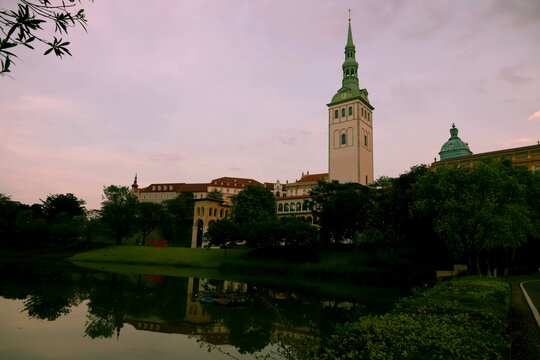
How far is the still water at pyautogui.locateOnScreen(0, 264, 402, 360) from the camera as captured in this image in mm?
13188

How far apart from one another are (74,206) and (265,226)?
6327 cm

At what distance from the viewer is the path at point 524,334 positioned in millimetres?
8391

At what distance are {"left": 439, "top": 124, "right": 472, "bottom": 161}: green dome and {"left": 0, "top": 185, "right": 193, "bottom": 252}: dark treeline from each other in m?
79.3

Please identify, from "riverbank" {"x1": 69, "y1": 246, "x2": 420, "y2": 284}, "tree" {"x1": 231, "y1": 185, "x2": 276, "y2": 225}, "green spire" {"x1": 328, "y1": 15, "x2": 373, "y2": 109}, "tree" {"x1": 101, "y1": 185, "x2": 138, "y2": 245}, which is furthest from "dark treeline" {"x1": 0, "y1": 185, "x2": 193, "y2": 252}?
"green spire" {"x1": 328, "y1": 15, "x2": 373, "y2": 109}

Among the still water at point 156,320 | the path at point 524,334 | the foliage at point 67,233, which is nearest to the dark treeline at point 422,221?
the still water at point 156,320

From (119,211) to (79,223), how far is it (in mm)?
8119

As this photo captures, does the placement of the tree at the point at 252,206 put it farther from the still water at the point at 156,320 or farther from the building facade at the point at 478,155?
the building facade at the point at 478,155

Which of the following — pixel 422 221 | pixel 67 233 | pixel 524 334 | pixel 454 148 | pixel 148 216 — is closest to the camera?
pixel 524 334

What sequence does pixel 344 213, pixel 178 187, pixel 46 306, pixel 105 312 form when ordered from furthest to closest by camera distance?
pixel 178 187, pixel 344 213, pixel 46 306, pixel 105 312

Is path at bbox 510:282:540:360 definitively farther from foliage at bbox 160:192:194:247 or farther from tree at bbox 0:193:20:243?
tree at bbox 0:193:20:243

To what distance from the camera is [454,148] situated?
97.7 m

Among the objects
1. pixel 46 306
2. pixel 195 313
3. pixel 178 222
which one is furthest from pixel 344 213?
pixel 178 222

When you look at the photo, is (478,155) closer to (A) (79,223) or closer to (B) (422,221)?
(B) (422,221)

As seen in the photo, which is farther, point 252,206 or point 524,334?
point 252,206
